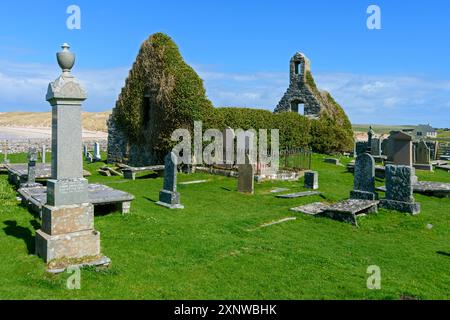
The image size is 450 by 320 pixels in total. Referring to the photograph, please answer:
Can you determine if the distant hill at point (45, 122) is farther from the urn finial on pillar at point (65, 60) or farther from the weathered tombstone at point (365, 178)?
the urn finial on pillar at point (65, 60)

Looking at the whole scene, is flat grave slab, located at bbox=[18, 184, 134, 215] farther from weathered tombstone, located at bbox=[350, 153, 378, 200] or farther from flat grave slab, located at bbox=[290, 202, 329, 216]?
weathered tombstone, located at bbox=[350, 153, 378, 200]

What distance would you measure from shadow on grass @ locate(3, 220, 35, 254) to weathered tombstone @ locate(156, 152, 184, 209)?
4.27 m

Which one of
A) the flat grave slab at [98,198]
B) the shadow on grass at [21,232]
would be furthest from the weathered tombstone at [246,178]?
the shadow on grass at [21,232]

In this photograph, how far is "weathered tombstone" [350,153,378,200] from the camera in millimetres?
12703

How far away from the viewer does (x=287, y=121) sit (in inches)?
1111

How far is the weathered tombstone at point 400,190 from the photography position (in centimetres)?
1219

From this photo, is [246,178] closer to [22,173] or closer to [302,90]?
[22,173]

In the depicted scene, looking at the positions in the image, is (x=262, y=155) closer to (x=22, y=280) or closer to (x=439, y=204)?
(x=439, y=204)

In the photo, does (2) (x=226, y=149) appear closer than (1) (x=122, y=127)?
Yes

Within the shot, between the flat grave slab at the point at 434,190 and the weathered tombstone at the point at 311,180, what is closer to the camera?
the flat grave slab at the point at 434,190

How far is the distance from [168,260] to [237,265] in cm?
134

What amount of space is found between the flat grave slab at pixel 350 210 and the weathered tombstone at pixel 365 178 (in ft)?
1.42

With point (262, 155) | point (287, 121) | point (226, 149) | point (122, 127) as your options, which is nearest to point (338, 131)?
point (287, 121)

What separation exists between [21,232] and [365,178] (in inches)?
394
